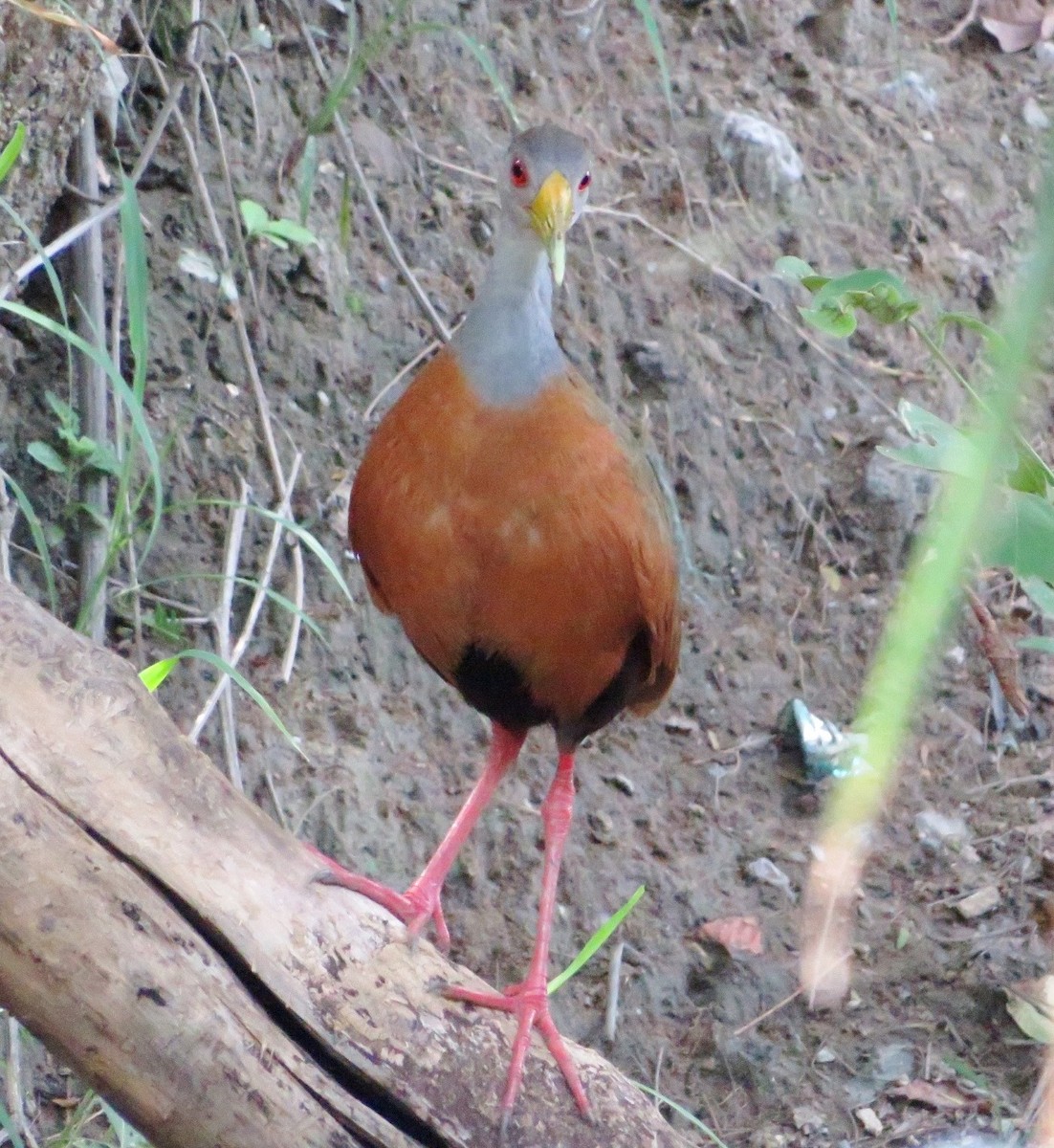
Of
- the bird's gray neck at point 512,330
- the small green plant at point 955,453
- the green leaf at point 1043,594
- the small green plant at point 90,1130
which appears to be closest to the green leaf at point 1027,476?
the small green plant at point 955,453

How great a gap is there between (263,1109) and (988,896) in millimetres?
2589

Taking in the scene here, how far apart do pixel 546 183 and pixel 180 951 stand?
5.19 feet

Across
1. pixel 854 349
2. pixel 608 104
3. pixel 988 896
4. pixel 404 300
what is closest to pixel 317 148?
pixel 404 300

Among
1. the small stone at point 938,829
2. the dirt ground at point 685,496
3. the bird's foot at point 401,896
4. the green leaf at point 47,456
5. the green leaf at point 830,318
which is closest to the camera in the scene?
the green leaf at point 830,318

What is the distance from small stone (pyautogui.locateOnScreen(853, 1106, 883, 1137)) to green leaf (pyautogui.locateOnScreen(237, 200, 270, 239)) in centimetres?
260

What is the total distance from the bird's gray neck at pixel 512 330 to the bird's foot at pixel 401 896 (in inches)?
35.6

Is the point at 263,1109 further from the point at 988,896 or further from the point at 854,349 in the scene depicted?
the point at 854,349

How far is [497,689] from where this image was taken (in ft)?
10.0

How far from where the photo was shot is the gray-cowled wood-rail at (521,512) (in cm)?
273

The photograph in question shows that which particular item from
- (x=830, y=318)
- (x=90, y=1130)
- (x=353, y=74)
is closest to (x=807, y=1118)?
(x=90, y=1130)

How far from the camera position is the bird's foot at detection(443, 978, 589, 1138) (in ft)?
7.72

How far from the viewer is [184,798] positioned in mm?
2098

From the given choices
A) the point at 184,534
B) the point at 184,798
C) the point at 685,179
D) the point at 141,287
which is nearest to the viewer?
the point at 184,798

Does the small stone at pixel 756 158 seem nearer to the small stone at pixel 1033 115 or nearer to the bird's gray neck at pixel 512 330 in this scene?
the small stone at pixel 1033 115
